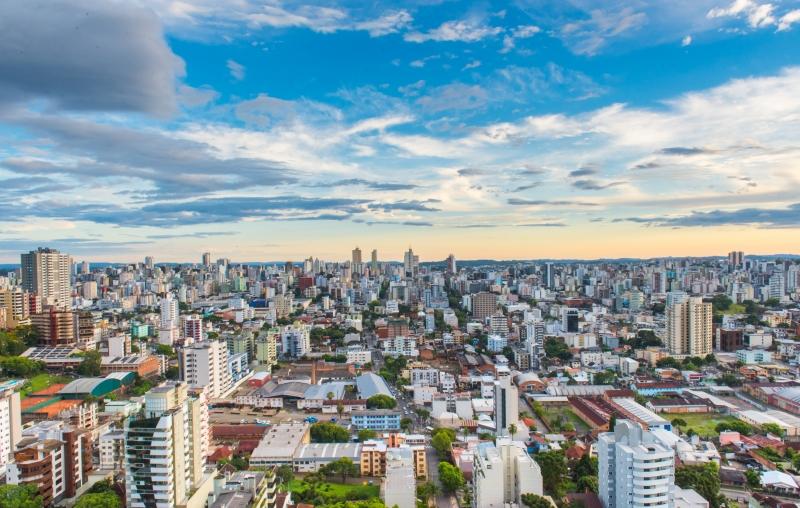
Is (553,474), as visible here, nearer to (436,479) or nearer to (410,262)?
(436,479)

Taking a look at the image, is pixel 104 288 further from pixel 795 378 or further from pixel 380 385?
pixel 795 378

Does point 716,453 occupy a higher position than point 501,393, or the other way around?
point 501,393

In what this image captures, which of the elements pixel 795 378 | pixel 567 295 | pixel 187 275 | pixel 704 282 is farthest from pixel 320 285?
pixel 795 378

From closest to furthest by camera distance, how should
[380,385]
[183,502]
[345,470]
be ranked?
[183,502] < [345,470] < [380,385]

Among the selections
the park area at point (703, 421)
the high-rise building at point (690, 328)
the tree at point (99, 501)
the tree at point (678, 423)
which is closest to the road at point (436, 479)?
the tree at point (99, 501)

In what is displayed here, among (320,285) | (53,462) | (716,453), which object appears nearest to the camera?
(53,462)

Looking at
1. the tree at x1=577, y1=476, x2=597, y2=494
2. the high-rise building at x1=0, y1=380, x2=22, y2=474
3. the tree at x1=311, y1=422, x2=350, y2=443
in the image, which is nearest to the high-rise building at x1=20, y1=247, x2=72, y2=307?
the high-rise building at x1=0, y1=380, x2=22, y2=474

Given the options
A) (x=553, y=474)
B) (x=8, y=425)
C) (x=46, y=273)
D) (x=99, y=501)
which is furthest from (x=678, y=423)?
(x=46, y=273)

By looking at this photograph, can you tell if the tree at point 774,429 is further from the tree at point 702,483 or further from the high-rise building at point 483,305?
the high-rise building at point 483,305
